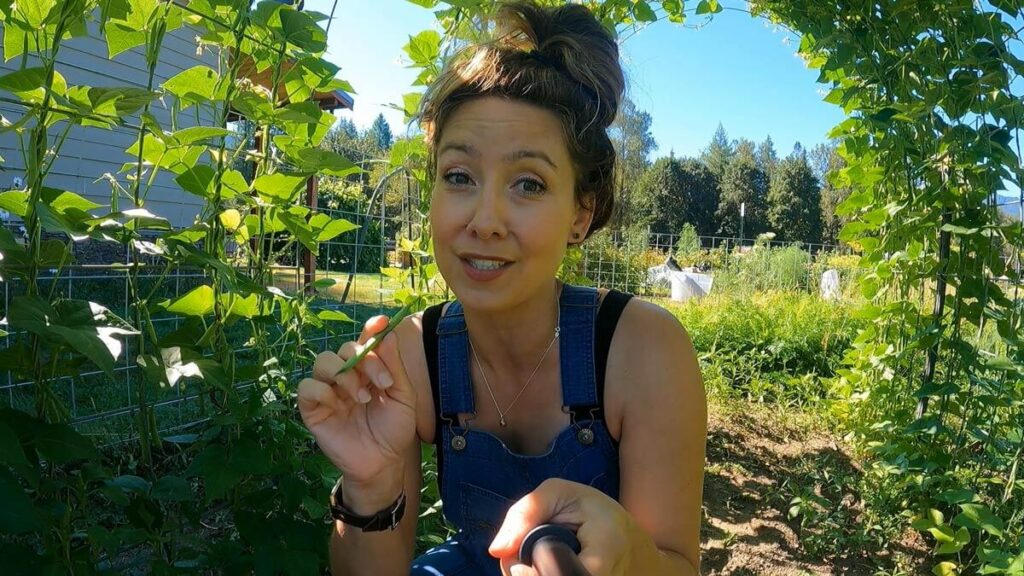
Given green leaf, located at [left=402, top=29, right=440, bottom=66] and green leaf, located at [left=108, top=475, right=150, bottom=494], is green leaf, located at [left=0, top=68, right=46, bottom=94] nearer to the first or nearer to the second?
green leaf, located at [left=108, top=475, right=150, bottom=494]

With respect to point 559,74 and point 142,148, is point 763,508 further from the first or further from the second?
point 142,148

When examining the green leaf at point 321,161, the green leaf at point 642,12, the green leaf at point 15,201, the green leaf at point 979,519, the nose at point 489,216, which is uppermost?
the green leaf at point 642,12

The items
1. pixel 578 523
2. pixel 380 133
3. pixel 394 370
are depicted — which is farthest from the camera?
pixel 380 133

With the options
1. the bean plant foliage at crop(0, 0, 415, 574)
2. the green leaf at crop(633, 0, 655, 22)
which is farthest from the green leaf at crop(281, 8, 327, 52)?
the green leaf at crop(633, 0, 655, 22)

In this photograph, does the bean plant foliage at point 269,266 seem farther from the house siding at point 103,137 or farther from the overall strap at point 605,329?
the house siding at point 103,137

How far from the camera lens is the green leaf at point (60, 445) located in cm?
93

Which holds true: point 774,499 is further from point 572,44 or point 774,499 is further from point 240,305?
point 240,305

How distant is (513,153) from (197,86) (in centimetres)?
59

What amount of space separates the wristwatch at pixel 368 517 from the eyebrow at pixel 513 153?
624mm

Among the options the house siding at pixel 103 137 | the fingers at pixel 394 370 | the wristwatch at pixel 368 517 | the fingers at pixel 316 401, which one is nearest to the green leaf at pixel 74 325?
the fingers at pixel 316 401

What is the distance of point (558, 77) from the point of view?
4.00 ft

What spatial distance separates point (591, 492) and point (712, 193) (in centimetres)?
5188

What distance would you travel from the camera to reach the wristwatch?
1108mm

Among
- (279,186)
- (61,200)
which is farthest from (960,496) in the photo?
(61,200)
